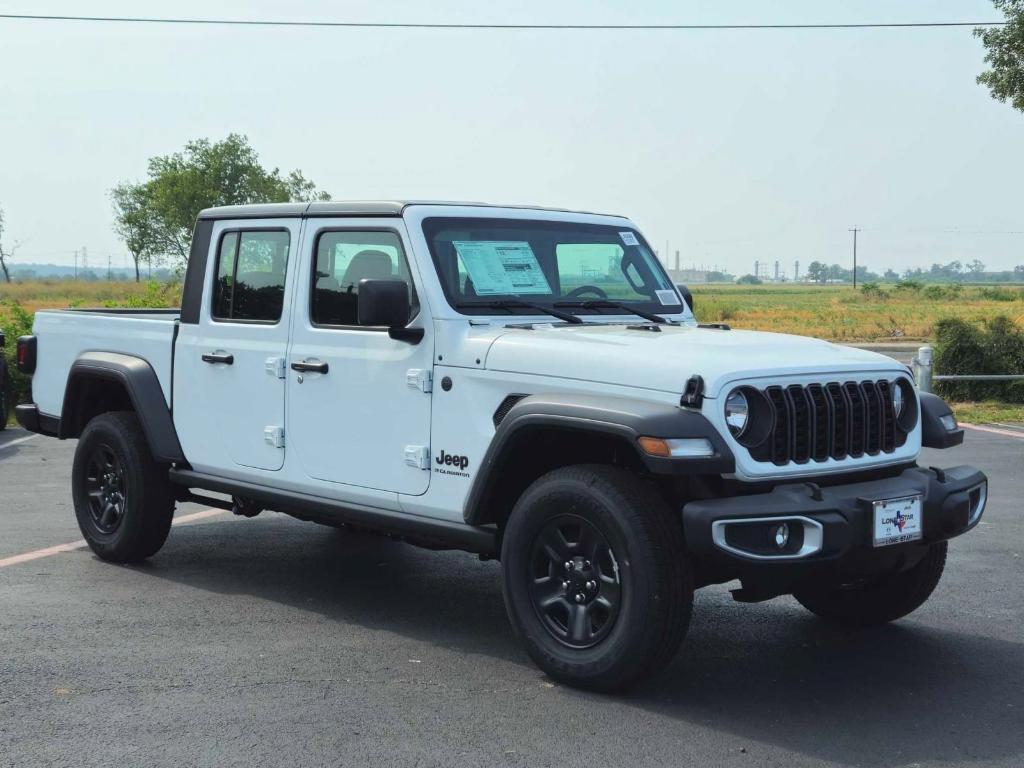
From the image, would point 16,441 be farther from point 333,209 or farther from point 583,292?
point 583,292

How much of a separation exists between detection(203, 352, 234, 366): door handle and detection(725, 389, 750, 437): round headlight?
2.82 m

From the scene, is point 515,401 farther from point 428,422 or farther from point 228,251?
point 228,251

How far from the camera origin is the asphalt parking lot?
4.47 m

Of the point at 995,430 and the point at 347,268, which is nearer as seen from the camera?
the point at 347,268

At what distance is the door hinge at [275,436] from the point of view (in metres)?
6.30

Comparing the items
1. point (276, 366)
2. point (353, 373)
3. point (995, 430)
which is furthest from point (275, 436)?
point (995, 430)

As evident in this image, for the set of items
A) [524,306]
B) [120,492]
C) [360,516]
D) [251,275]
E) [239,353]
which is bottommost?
[120,492]

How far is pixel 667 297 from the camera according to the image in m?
6.60

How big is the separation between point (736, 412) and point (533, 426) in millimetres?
783

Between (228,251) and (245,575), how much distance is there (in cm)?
179

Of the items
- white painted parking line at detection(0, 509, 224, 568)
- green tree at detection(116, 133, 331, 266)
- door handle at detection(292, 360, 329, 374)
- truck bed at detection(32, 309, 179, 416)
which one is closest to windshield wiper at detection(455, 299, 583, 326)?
door handle at detection(292, 360, 329, 374)

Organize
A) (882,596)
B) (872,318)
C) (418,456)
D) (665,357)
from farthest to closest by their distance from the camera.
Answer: (872,318), (882,596), (418,456), (665,357)

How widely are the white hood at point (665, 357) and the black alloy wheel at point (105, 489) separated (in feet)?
9.51

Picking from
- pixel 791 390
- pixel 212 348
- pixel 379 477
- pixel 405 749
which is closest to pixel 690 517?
pixel 791 390
